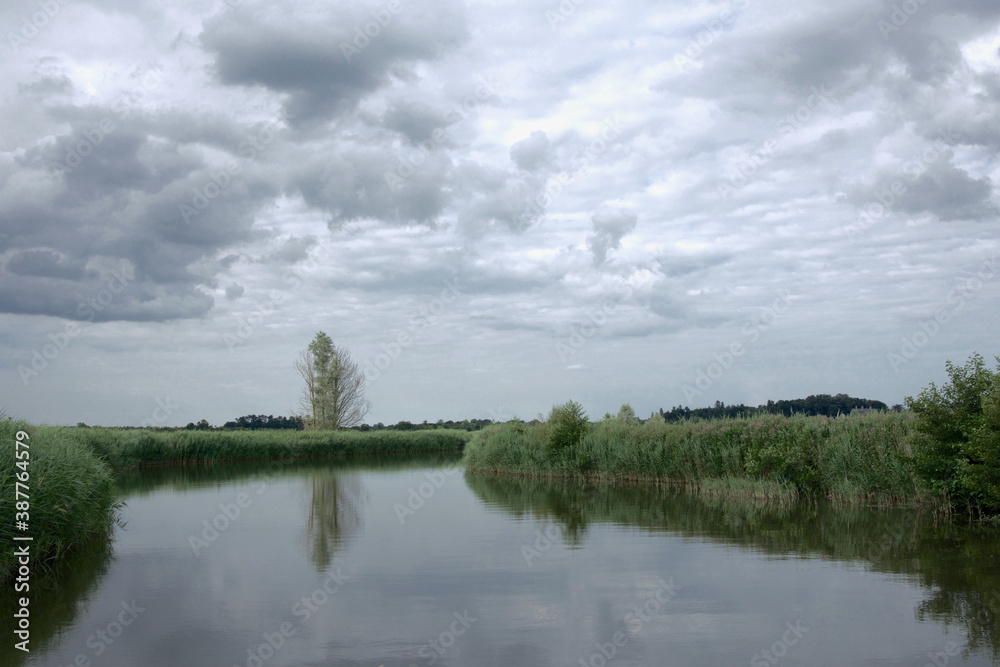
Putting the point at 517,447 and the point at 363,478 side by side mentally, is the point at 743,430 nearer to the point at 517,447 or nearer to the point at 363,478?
the point at 517,447

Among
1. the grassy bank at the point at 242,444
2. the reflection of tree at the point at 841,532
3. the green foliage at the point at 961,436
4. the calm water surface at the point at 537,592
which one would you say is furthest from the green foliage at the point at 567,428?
the grassy bank at the point at 242,444

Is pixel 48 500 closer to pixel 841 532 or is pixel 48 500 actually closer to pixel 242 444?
pixel 841 532

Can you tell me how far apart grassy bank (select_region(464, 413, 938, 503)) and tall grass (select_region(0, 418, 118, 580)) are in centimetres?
1442

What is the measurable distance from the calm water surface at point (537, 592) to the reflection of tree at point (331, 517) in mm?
119

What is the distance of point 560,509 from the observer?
17.0 m

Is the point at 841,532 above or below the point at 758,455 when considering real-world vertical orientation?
below

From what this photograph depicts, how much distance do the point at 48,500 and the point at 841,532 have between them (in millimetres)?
12613

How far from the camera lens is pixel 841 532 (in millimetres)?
12594

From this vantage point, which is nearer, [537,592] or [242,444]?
[537,592]

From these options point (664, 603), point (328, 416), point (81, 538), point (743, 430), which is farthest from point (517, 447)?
point (328, 416)

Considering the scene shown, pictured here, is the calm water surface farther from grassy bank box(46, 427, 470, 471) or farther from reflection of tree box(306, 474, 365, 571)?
grassy bank box(46, 427, 470, 471)

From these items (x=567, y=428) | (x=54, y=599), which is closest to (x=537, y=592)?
(x=54, y=599)

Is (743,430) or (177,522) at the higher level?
(743,430)

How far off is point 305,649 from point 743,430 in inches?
586
